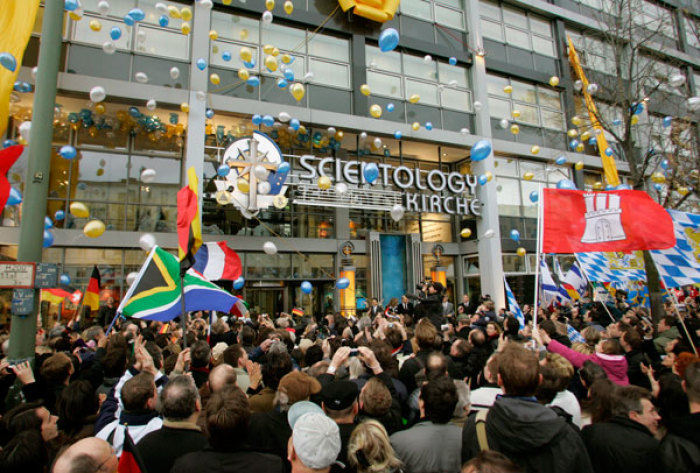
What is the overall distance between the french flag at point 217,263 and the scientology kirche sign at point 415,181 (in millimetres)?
5862

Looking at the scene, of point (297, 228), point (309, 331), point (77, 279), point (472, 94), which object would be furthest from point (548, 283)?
point (77, 279)

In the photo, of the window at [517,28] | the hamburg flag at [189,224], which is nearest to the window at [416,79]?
the window at [517,28]

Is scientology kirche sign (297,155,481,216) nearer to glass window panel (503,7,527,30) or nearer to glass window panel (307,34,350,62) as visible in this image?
glass window panel (307,34,350,62)

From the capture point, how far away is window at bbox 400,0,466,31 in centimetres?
1925

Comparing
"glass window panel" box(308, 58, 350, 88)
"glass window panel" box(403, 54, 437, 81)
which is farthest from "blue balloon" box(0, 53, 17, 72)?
"glass window panel" box(403, 54, 437, 81)

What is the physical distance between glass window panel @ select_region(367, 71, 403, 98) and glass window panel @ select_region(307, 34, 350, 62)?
4.23 feet

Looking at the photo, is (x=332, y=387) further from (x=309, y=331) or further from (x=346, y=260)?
(x=346, y=260)

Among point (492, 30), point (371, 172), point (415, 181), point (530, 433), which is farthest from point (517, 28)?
point (530, 433)

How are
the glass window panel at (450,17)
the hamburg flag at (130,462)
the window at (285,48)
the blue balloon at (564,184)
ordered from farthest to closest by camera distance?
the glass window panel at (450,17) < the window at (285,48) < the blue balloon at (564,184) < the hamburg flag at (130,462)

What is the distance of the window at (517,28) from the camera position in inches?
831

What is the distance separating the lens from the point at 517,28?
71.9 feet

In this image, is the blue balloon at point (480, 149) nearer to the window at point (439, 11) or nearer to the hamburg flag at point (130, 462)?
the window at point (439, 11)

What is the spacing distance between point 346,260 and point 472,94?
10.3 m

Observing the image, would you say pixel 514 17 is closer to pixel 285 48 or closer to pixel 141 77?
pixel 285 48
